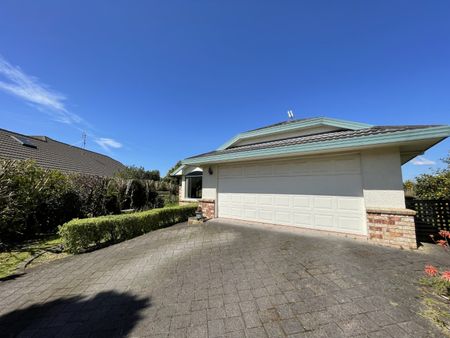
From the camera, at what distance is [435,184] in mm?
9188

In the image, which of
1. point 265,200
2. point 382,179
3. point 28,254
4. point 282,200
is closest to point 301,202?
point 282,200

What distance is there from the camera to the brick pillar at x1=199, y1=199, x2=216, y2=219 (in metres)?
8.97

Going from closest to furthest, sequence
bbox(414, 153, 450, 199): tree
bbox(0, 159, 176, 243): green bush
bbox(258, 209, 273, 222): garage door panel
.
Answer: bbox(0, 159, 176, 243): green bush, bbox(258, 209, 273, 222): garage door panel, bbox(414, 153, 450, 199): tree

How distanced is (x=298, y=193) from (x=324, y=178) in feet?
3.30

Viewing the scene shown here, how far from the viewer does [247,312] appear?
105 inches

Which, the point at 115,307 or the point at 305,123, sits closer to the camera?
the point at 115,307

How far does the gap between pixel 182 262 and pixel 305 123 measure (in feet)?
23.0

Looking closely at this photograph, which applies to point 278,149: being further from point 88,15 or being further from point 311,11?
point 88,15

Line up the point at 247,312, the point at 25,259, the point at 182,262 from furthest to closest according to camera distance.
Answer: the point at 25,259
the point at 182,262
the point at 247,312

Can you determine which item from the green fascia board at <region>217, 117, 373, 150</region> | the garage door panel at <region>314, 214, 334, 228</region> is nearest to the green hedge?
the green fascia board at <region>217, 117, 373, 150</region>

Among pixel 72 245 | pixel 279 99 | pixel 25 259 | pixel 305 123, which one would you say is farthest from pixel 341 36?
pixel 25 259

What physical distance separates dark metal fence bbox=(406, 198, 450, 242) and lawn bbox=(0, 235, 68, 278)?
460 inches

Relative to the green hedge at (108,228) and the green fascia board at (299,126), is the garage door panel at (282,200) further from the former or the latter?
the green hedge at (108,228)

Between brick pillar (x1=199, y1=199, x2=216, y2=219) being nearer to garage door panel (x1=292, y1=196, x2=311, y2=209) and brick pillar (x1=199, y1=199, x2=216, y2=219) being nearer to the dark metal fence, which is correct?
garage door panel (x1=292, y1=196, x2=311, y2=209)
